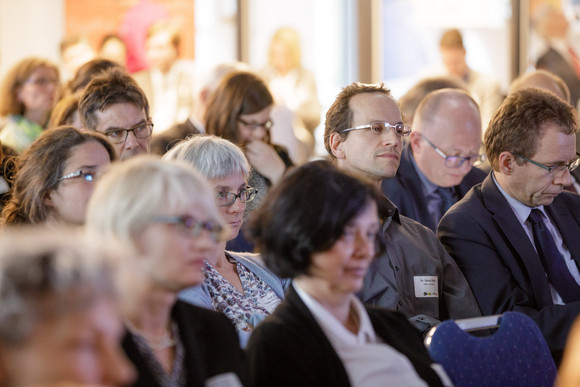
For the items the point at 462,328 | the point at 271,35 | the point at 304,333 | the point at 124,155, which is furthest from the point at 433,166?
the point at 271,35

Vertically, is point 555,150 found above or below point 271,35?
below

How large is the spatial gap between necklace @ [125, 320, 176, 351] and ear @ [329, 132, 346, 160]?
A: 5.78 feet

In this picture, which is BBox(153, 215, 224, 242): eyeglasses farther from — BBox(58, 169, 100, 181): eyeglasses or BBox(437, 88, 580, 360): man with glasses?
BBox(437, 88, 580, 360): man with glasses

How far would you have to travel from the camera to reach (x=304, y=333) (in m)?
1.94

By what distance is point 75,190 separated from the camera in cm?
267

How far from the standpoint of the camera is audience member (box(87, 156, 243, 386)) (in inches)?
68.6

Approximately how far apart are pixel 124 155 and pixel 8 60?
432cm

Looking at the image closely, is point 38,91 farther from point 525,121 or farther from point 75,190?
point 525,121

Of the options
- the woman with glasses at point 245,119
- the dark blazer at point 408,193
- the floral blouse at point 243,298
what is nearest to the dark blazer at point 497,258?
the dark blazer at point 408,193

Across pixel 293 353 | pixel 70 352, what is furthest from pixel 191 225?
pixel 70 352

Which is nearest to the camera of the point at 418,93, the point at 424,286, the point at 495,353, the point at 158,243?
the point at 158,243

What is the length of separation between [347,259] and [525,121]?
1.68 m

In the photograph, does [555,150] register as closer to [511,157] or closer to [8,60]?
[511,157]

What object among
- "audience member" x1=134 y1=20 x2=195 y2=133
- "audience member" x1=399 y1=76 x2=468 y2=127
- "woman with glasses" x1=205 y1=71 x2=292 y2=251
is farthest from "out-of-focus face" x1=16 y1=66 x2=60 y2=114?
"audience member" x1=399 y1=76 x2=468 y2=127
